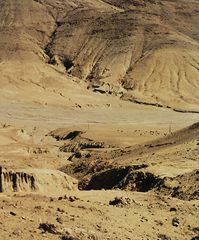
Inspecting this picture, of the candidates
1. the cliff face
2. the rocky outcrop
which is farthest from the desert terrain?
the cliff face

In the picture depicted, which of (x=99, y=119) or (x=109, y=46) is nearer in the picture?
(x=99, y=119)

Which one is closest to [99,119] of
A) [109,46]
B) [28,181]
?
[109,46]

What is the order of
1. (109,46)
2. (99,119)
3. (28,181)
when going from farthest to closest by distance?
1. (109,46)
2. (99,119)
3. (28,181)

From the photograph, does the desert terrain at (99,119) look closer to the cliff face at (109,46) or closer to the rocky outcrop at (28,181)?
the rocky outcrop at (28,181)

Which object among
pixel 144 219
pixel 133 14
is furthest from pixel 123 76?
pixel 144 219

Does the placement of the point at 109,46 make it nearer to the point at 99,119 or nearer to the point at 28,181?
the point at 99,119

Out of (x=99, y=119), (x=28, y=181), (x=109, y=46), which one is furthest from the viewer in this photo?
(x=109, y=46)
